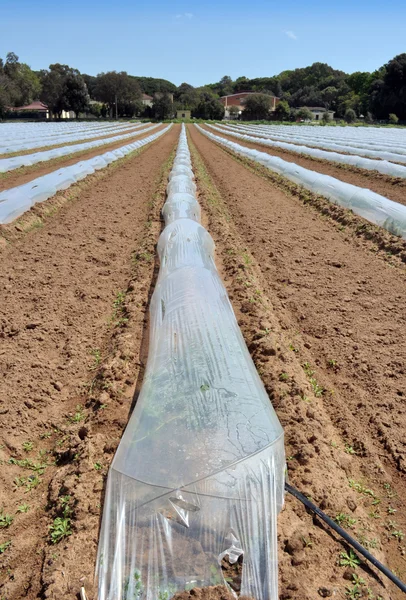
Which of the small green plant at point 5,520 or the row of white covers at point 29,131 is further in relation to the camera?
the row of white covers at point 29,131

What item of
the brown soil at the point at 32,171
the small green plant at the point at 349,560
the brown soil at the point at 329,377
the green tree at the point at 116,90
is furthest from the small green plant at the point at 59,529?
the green tree at the point at 116,90

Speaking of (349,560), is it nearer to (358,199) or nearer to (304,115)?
(358,199)

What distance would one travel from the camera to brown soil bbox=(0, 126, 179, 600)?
8.61 feet

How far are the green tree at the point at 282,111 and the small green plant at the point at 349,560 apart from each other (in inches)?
3301

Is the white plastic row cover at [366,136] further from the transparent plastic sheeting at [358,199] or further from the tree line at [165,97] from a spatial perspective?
the tree line at [165,97]

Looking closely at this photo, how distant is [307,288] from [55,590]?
16.5 feet

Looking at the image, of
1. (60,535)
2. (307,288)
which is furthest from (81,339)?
(307,288)

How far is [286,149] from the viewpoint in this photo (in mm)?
24578

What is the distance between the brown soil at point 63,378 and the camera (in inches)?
103

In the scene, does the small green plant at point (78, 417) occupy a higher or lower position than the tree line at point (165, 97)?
lower

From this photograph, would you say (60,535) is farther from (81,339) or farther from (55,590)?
(81,339)

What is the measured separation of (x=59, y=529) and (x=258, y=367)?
92.7 inches

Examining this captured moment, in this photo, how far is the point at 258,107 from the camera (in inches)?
3147

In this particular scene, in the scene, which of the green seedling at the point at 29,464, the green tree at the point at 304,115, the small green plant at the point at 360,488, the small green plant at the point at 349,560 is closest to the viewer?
the small green plant at the point at 349,560
